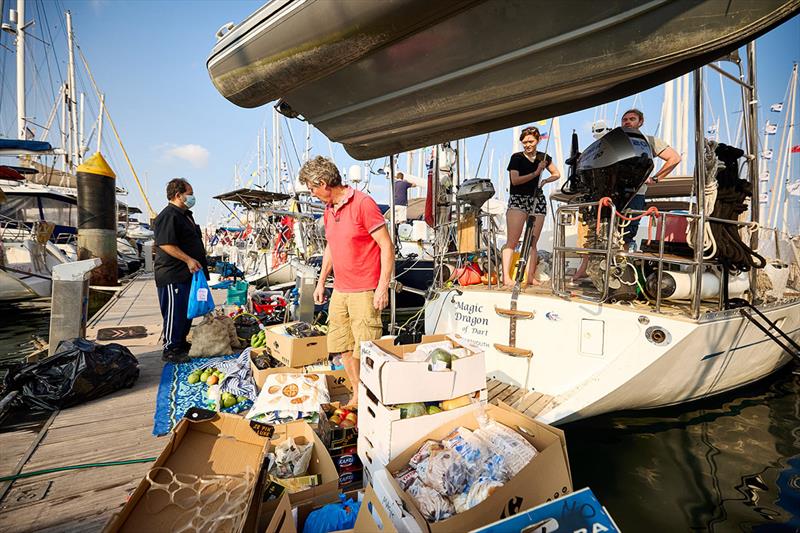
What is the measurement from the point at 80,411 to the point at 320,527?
2.77 meters

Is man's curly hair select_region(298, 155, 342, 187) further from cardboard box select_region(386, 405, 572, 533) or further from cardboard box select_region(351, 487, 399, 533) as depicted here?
cardboard box select_region(351, 487, 399, 533)

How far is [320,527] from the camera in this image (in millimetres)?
1544

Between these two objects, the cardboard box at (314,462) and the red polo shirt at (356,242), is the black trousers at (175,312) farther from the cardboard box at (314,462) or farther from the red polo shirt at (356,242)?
the cardboard box at (314,462)

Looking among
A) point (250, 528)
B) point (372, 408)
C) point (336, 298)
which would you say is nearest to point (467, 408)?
point (372, 408)

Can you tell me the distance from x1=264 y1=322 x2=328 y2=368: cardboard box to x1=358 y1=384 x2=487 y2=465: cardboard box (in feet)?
5.61

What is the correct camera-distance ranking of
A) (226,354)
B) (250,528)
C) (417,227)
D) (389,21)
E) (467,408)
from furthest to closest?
(417,227), (226,354), (467,408), (389,21), (250,528)

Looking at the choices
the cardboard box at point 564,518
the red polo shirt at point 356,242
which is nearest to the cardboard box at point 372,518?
the cardboard box at point 564,518

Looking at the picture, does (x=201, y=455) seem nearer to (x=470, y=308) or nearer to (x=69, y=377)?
(x=69, y=377)

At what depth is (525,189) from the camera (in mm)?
4090

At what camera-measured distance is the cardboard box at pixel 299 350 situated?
11.8 ft

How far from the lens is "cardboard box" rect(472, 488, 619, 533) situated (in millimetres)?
1170

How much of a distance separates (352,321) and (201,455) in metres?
1.32

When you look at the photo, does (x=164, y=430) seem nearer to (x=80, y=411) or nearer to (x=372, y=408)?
(x=80, y=411)

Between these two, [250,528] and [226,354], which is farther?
[226,354]
